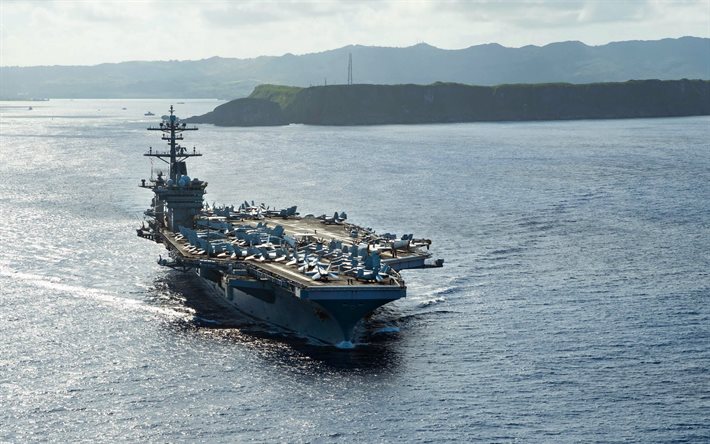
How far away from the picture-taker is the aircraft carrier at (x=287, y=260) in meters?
47.5

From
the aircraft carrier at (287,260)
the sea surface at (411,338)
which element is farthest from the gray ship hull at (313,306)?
the sea surface at (411,338)

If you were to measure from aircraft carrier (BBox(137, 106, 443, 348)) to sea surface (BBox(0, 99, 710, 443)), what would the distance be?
5.11 ft

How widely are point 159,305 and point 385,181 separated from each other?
64.4 m

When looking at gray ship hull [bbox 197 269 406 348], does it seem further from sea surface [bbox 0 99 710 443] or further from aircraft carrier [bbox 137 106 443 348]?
sea surface [bbox 0 99 710 443]

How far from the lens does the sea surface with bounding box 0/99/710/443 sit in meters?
37.9

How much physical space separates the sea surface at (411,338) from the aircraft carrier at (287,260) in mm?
1557

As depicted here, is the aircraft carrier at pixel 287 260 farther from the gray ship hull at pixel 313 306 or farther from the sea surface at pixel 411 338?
the sea surface at pixel 411 338

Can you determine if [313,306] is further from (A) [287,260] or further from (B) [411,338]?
(A) [287,260]

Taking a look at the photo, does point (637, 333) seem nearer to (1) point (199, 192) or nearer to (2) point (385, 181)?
(1) point (199, 192)

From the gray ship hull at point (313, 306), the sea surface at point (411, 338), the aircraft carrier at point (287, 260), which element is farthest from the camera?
the aircraft carrier at point (287, 260)

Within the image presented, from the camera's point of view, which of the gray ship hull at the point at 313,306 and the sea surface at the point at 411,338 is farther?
the gray ship hull at the point at 313,306

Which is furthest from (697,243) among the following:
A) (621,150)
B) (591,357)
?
(621,150)

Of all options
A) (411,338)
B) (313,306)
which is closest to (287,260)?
(313,306)

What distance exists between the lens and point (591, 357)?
45.2m
